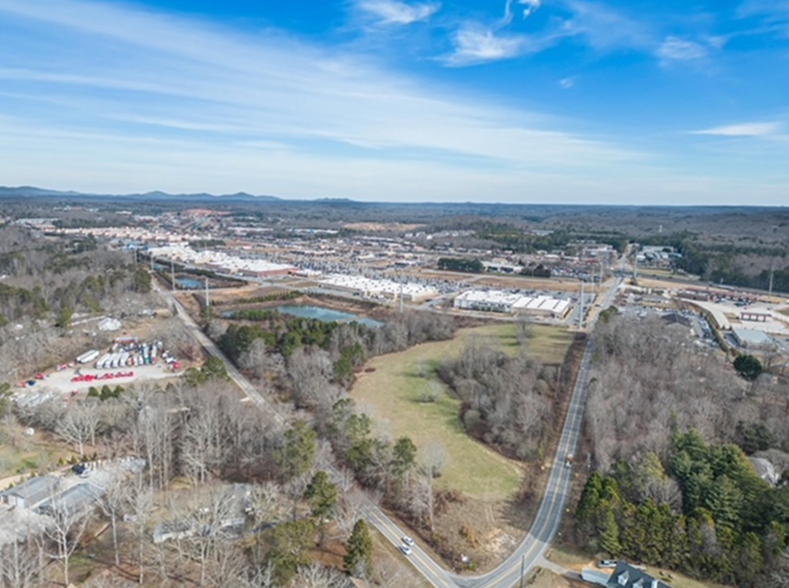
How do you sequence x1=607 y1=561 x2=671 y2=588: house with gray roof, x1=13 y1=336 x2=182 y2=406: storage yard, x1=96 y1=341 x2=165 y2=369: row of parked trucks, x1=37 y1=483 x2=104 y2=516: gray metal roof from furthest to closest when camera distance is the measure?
1. x1=96 y1=341 x2=165 y2=369: row of parked trucks
2. x1=13 y1=336 x2=182 y2=406: storage yard
3. x1=37 y1=483 x2=104 y2=516: gray metal roof
4. x1=607 y1=561 x2=671 y2=588: house with gray roof

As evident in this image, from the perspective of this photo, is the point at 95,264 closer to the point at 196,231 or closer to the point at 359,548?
the point at 359,548

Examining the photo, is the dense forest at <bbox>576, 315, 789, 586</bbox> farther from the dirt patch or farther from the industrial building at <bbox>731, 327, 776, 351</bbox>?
the industrial building at <bbox>731, 327, 776, 351</bbox>

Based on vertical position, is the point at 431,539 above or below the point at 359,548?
below

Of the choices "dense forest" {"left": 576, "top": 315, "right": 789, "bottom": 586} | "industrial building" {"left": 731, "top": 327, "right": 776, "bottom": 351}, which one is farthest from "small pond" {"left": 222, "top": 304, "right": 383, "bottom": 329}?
"industrial building" {"left": 731, "top": 327, "right": 776, "bottom": 351}

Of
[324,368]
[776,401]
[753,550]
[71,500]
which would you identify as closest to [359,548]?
[71,500]

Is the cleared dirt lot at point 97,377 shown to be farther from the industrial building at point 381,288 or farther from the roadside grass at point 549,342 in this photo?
the industrial building at point 381,288

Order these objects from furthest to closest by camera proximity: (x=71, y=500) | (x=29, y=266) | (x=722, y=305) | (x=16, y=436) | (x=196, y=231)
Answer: (x=196, y=231) < (x=29, y=266) < (x=722, y=305) < (x=16, y=436) < (x=71, y=500)

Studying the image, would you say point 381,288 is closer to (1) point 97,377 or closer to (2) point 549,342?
(2) point 549,342

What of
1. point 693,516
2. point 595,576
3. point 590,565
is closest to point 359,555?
point 595,576
